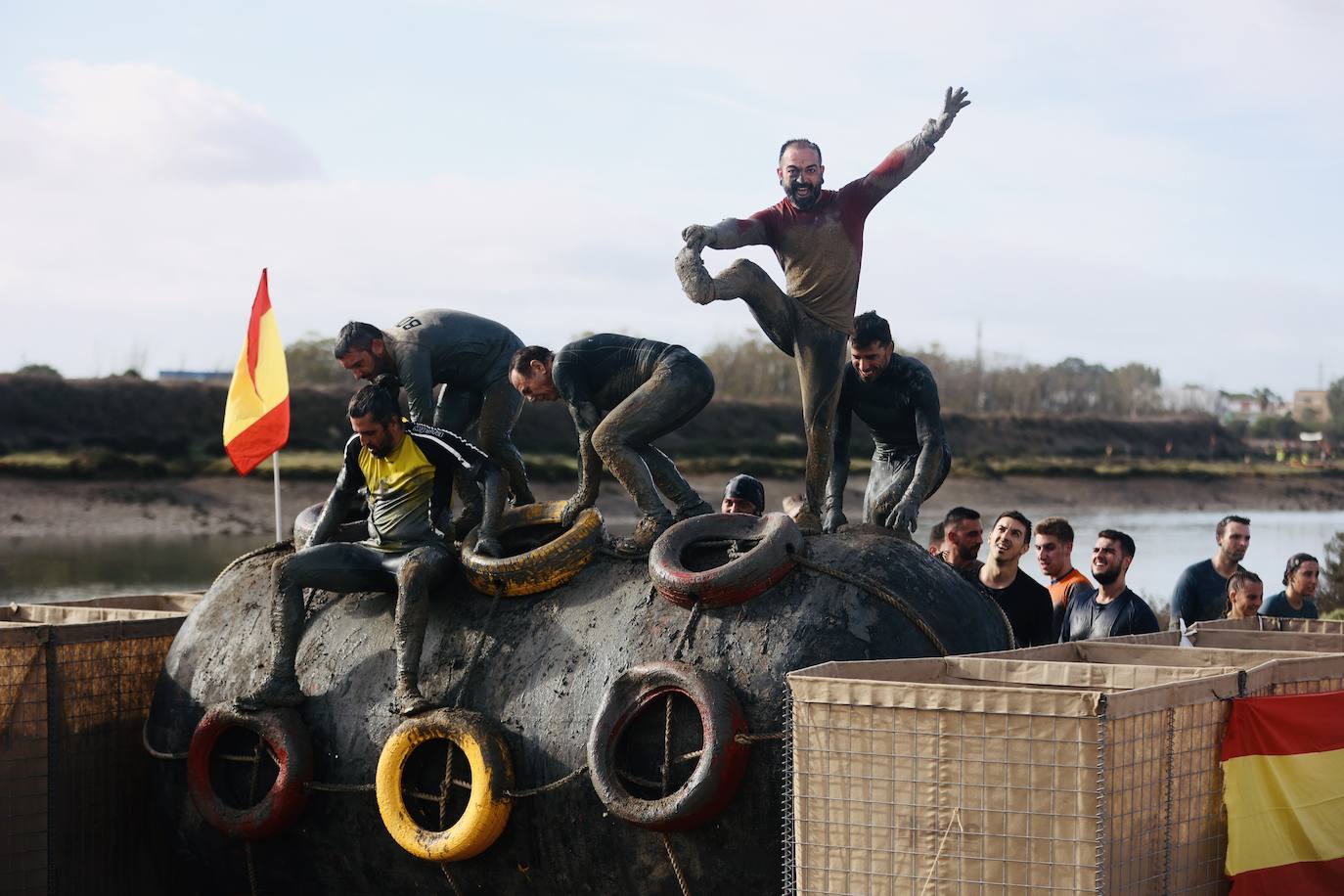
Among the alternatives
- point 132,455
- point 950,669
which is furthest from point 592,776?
point 132,455

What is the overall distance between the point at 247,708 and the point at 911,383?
13.3ft

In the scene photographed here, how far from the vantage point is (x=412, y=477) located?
30.4 ft

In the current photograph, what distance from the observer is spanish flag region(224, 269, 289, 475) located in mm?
13781

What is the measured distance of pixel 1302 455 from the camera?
65.8 metres

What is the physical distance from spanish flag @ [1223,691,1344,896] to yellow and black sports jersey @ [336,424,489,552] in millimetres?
4220

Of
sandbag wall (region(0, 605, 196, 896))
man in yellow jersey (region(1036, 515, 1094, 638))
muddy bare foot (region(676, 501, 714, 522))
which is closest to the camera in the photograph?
muddy bare foot (region(676, 501, 714, 522))

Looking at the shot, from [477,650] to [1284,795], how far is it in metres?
3.98

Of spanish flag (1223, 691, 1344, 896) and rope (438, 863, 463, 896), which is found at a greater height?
spanish flag (1223, 691, 1344, 896)

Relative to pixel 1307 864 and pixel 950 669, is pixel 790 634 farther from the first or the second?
pixel 1307 864

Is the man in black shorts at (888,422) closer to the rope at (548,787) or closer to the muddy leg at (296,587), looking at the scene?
the rope at (548,787)

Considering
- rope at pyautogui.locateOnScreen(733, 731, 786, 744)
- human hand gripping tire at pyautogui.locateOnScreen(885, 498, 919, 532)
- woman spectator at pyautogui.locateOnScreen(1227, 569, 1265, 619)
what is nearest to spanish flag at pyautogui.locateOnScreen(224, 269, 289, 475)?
human hand gripping tire at pyautogui.locateOnScreen(885, 498, 919, 532)

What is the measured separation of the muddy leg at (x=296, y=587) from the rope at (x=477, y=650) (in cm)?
68

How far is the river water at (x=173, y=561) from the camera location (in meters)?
29.6

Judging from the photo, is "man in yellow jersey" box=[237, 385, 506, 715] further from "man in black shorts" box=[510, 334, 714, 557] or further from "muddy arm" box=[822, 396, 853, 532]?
"muddy arm" box=[822, 396, 853, 532]
